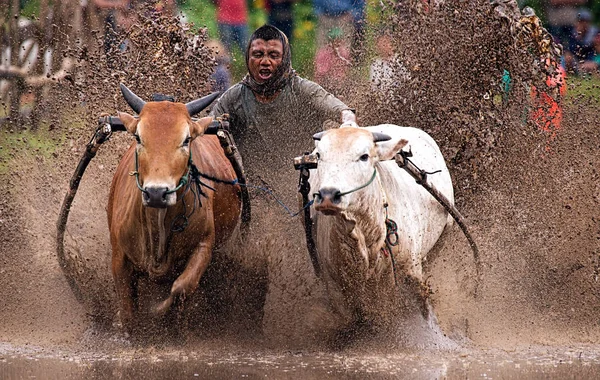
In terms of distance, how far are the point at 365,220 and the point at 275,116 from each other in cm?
159

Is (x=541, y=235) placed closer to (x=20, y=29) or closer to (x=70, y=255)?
(x=70, y=255)

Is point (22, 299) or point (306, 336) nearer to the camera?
point (306, 336)

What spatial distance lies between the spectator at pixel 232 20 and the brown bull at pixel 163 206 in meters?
4.19

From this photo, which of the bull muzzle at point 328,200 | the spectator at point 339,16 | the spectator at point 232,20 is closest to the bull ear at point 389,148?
the bull muzzle at point 328,200

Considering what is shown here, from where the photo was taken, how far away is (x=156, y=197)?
5688 millimetres

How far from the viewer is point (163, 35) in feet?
28.0

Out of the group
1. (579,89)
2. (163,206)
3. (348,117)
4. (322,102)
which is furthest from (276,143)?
(579,89)

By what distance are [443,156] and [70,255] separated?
2.82m

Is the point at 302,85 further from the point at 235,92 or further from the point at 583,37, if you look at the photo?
the point at 583,37

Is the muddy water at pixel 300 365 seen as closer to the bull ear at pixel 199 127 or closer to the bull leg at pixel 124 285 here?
the bull leg at pixel 124 285

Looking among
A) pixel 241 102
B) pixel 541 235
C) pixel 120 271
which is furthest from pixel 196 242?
pixel 541 235

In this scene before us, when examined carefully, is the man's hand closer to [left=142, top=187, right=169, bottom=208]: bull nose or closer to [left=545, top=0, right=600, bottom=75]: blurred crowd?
[left=142, top=187, right=169, bottom=208]: bull nose

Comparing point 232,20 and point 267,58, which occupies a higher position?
point 232,20

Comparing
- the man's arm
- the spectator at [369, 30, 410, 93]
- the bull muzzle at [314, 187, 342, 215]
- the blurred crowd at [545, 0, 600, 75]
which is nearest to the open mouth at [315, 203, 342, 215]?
the bull muzzle at [314, 187, 342, 215]
